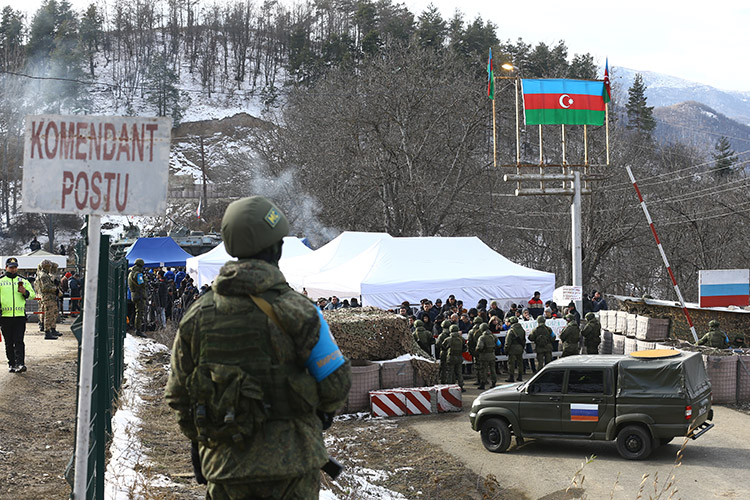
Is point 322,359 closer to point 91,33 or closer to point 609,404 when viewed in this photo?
point 609,404

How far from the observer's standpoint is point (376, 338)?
14.6 meters

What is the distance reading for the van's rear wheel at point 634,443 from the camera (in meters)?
10.8

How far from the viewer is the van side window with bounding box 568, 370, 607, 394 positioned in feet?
36.9

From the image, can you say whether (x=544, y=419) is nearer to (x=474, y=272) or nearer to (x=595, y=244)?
(x=474, y=272)

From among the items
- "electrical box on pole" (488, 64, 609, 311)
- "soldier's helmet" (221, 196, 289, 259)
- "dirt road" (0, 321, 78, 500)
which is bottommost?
"dirt road" (0, 321, 78, 500)

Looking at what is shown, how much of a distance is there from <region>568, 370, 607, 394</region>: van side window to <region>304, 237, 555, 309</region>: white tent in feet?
33.9

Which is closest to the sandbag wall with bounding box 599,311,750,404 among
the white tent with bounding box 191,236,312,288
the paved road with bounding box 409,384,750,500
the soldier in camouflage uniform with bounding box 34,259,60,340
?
the paved road with bounding box 409,384,750,500

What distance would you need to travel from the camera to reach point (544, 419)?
1145 centimetres

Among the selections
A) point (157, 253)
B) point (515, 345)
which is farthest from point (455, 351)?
point (157, 253)

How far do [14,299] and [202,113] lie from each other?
96626 mm

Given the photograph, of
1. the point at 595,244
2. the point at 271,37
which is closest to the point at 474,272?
the point at 595,244

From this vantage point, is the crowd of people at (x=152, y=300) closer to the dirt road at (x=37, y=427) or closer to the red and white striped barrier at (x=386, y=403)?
the dirt road at (x=37, y=427)

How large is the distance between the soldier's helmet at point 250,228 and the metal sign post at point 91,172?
3.10 feet

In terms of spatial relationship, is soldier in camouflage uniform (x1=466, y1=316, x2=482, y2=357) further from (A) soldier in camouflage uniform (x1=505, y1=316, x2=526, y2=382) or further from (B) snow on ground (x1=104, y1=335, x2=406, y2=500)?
(B) snow on ground (x1=104, y1=335, x2=406, y2=500)
